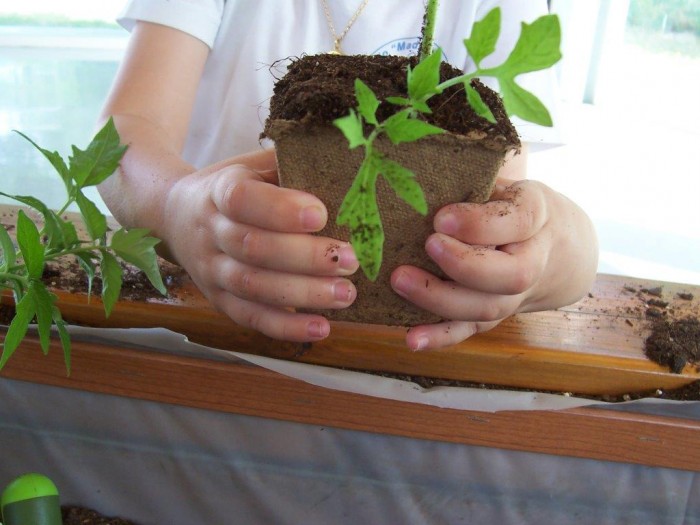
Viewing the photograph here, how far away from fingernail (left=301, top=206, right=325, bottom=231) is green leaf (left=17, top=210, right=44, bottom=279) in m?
0.17

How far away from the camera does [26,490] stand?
A: 413mm

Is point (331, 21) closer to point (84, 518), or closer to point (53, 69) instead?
point (84, 518)

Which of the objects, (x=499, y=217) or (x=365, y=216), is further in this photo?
(x=499, y=217)

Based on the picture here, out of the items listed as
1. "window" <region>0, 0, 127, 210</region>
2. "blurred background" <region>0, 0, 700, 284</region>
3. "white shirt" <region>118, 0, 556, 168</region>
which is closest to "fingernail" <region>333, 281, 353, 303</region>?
"white shirt" <region>118, 0, 556, 168</region>

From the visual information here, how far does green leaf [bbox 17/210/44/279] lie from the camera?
41cm

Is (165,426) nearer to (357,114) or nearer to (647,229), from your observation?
(357,114)

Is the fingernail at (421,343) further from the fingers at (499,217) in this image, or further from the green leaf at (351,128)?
the green leaf at (351,128)

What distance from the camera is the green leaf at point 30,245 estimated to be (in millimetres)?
415

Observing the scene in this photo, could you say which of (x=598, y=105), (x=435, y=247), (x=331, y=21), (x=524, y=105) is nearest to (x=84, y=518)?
(x=435, y=247)

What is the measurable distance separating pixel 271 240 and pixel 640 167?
7.49 ft

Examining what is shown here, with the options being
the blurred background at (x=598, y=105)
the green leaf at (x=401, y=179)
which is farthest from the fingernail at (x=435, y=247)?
the blurred background at (x=598, y=105)

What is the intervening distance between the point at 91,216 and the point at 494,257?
274 millimetres

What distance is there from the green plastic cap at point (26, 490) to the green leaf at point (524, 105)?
13.9 inches

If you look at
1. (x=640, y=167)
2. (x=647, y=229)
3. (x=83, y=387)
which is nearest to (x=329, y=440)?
(x=83, y=387)
